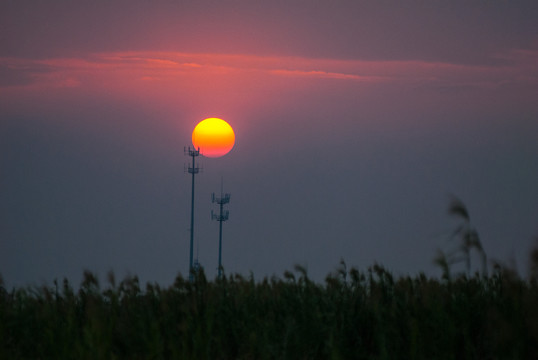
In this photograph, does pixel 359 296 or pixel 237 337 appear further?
pixel 359 296

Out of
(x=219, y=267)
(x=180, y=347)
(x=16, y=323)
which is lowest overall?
(x=180, y=347)

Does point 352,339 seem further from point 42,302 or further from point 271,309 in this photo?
point 42,302

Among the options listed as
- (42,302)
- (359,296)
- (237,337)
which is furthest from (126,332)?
(359,296)

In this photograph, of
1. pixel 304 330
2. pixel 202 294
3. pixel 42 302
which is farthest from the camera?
pixel 42 302

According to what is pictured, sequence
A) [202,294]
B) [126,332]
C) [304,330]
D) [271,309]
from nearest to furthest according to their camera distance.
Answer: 1. [304,330]
2. [126,332]
3. [271,309]
4. [202,294]

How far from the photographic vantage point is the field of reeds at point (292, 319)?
229 inches

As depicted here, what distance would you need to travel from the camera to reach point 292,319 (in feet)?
21.5

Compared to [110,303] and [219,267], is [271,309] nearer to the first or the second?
[219,267]

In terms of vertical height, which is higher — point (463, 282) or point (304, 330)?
point (463, 282)

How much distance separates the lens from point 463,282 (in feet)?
24.0

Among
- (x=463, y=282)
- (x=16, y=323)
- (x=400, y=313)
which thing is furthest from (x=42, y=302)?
(x=463, y=282)

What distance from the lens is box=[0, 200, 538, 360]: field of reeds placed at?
5.82 metres

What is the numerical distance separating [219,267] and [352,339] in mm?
2603

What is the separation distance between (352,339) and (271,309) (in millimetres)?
1117
